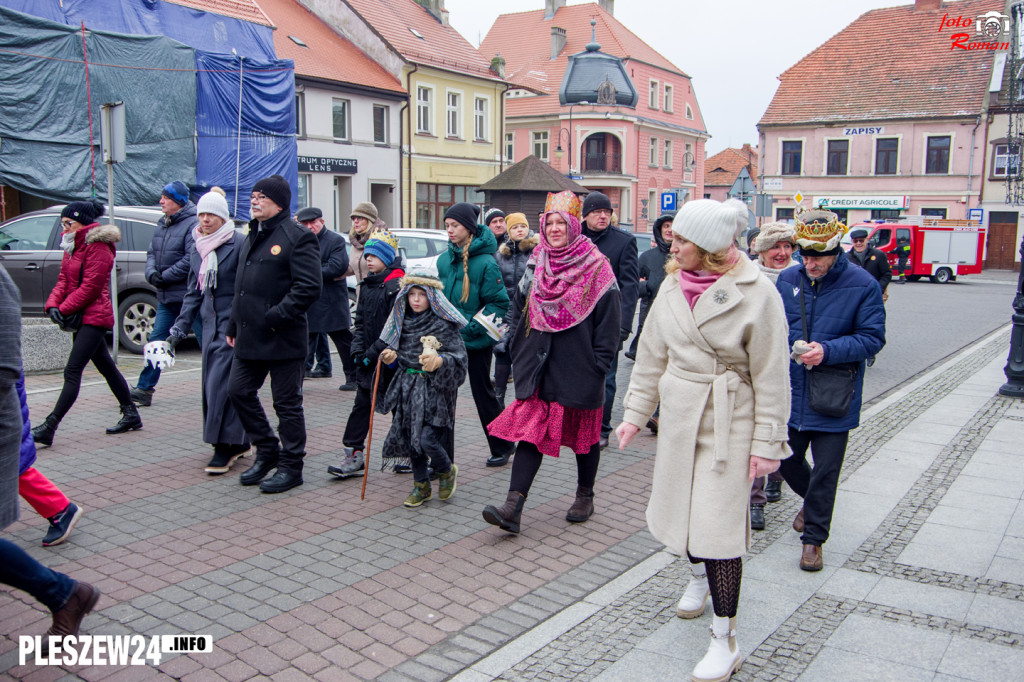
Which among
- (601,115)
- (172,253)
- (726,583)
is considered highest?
(601,115)

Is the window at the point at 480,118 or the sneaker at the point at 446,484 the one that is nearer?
the sneaker at the point at 446,484

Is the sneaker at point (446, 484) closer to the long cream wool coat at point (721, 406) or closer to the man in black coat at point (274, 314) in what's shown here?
the man in black coat at point (274, 314)

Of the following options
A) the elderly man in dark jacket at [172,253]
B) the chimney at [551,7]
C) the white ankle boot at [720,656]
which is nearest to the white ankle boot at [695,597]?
the white ankle boot at [720,656]

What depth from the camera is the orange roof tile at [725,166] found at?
69312 mm

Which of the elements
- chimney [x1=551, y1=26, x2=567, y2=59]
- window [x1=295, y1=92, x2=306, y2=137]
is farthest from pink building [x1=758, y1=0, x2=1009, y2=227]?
window [x1=295, y1=92, x2=306, y2=137]

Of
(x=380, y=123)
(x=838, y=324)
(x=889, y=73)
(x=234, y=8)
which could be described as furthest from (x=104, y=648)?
(x=889, y=73)

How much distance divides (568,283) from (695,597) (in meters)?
1.86

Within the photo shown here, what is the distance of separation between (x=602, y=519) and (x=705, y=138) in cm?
5672

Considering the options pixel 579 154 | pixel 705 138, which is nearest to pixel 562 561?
pixel 579 154

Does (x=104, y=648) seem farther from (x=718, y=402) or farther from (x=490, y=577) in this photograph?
(x=718, y=402)

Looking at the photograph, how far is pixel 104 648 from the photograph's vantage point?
3619mm

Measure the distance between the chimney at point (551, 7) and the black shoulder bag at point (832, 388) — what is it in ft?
179

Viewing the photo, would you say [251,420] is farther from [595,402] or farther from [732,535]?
[732,535]

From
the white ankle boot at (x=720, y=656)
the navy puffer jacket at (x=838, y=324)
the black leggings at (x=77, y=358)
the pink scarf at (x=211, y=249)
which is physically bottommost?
the white ankle boot at (x=720, y=656)
